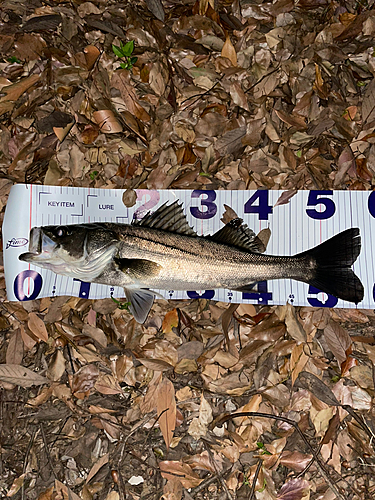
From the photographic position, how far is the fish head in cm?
258

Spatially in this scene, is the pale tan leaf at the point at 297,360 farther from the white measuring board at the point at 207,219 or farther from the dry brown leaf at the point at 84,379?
the dry brown leaf at the point at 84,379

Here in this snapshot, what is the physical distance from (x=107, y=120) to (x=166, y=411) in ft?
6.65

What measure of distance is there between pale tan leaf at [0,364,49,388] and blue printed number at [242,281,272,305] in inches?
58.3

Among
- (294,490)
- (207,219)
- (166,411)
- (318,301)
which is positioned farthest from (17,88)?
(294,490)

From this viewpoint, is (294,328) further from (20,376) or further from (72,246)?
(20,376)

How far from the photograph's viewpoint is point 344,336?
2.82 meters

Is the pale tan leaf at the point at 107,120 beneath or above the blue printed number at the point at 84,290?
above

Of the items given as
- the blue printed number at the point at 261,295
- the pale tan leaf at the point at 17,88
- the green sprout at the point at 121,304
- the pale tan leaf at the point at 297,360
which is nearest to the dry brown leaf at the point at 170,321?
the green sprout at the point at 121,304

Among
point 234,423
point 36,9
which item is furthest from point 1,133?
point 234,423

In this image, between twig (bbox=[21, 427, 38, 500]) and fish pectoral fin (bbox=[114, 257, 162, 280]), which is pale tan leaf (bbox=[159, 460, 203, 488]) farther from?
fish pectoral fin (bbox=[114, 257, 162, 280])

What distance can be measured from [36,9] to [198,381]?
114 inches

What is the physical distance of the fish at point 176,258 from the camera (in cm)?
260

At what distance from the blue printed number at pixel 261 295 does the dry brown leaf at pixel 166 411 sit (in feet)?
2.59

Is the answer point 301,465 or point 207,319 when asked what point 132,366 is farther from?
point 301,465
